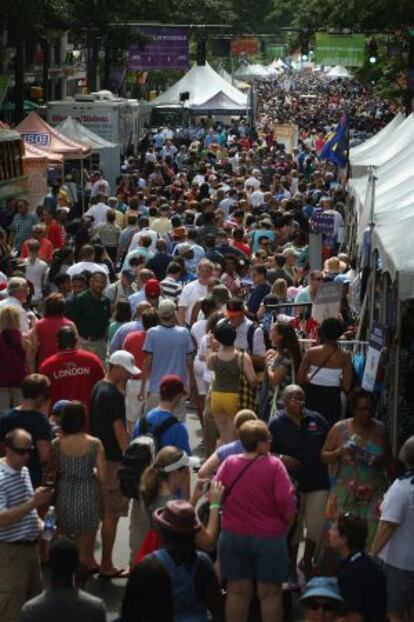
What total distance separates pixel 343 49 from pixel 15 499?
49.0 meters

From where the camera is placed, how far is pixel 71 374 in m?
12.8

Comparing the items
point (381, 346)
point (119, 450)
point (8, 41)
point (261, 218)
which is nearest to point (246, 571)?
point (119, 450)

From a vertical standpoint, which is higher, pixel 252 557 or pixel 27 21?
pixel 252 557

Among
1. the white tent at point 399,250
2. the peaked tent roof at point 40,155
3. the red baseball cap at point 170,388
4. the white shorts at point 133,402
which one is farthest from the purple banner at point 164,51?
the red baseball cap at point 170,388

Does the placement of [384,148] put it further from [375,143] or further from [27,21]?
[27,21]

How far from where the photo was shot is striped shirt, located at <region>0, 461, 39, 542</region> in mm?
9609

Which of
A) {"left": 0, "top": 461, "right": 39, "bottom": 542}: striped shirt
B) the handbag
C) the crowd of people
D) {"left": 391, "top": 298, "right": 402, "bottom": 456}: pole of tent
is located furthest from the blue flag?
{"left": 0, "top": 461, "right": 39, "bottom": 542}: striped shirt

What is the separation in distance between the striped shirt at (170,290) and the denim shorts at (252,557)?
327 inches

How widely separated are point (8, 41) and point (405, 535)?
39.8 m

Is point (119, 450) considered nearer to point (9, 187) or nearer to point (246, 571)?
point (246, 571)

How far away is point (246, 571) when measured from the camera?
9.83 m

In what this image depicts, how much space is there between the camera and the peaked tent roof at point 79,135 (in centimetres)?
3806

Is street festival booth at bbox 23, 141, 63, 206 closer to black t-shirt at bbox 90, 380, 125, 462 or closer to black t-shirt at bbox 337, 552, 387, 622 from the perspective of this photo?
black t-shirt at bbox 90, 380, 125, 462

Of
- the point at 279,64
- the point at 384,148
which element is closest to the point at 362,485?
the point at 384,148
